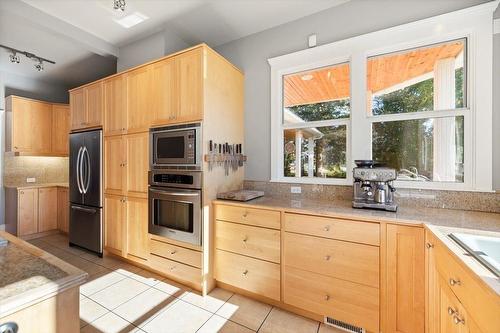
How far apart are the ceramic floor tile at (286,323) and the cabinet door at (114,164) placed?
2.21 metres

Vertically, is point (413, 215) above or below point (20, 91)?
below

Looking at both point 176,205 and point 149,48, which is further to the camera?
point 149,48

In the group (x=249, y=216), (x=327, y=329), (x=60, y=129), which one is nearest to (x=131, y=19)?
(x=249, y=216)

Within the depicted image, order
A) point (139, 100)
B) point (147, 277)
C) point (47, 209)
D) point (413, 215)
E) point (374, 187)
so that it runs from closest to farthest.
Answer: point (413, 215) → point (374, 187) → point (147, 277) → point (139, 100) → point (47, 209)

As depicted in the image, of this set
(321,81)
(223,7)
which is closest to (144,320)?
(321,81)

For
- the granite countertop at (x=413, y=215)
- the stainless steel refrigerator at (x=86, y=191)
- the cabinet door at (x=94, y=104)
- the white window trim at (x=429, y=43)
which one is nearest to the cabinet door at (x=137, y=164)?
the stainless steel refrigerator at (x=86, y=191)

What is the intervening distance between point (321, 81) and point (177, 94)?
5.18 feet

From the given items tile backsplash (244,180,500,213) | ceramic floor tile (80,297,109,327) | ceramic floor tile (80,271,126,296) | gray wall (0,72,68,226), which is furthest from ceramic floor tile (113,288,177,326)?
gray wall (0,72,68,226)

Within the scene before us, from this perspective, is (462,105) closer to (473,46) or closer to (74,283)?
(473,46)

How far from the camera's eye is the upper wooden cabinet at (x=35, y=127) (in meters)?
3.72

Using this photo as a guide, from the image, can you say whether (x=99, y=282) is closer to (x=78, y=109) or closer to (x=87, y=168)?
(x=87, y=168)

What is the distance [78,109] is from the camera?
10.7 ft

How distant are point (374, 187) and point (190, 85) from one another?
1930mm

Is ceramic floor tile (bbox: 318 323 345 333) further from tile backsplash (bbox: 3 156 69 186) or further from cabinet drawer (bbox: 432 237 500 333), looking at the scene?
tile backsplash (bbox: 3 156 69 186)
